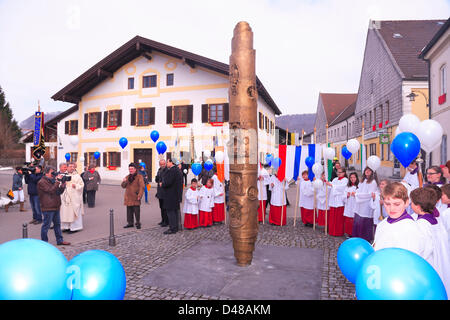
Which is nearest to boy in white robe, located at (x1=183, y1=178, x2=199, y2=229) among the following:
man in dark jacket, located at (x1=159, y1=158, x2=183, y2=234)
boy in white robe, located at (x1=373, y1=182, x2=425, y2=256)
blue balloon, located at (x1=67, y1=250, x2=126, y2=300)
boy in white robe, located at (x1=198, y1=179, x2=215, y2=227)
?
boy in white robe, located at (x1=198, y1=179, x2=215, y2=227)

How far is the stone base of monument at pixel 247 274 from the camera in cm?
420

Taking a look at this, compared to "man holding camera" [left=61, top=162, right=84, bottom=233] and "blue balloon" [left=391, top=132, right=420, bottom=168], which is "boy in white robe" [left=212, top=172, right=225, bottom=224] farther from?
"blue balloon" [left=391, top=132, right=420, bottom=168]

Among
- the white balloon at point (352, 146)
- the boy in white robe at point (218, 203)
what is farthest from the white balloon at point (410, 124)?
the boy in white robe at point (218, 203)

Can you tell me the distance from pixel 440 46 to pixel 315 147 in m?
10.5

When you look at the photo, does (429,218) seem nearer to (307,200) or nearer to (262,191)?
(307,200)

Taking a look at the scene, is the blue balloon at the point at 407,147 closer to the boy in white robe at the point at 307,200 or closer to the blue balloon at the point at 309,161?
the blue balloon at the point at 309,161

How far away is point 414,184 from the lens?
661 cm

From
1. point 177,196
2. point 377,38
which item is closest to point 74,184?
point 177,196

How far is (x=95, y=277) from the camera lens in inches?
98.3

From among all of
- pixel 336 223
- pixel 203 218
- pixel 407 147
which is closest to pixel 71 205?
pixel 203 218

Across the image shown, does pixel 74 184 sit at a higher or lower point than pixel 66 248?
higher

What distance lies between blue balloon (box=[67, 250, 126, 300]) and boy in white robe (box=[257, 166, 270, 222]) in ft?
21.3
